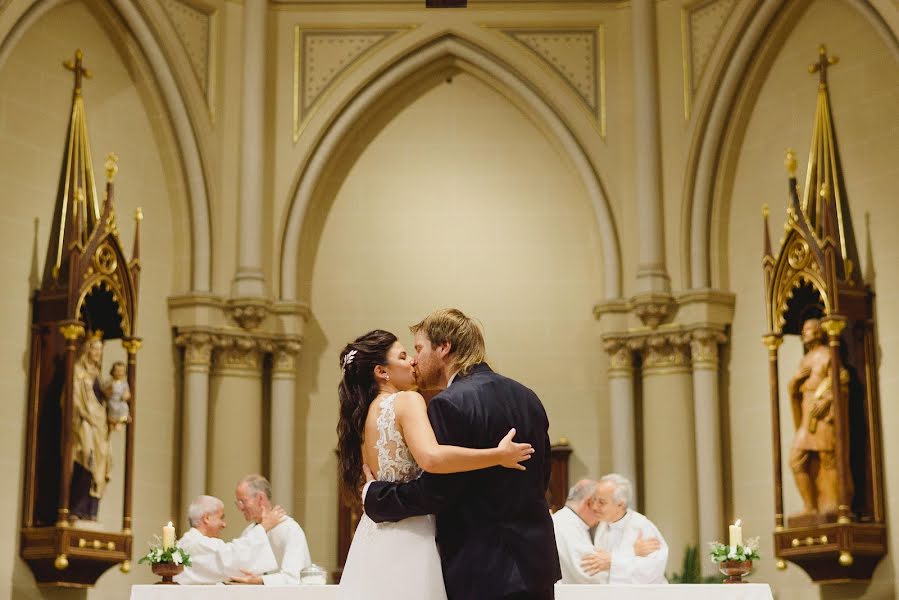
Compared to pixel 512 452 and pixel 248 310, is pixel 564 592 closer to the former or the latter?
pixel 512 452

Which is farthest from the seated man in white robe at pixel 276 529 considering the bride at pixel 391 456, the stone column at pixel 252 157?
the bride at pixel 391 456

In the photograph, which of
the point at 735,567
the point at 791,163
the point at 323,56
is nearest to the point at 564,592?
the point at 735,567

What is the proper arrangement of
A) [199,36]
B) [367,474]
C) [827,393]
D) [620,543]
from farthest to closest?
[199,36], [827,393], [620,543], [367,474]

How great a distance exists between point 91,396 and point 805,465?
5.10m

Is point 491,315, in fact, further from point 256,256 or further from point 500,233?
point 256,256

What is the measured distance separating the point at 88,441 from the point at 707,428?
4810mm

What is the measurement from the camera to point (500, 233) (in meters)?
12.9

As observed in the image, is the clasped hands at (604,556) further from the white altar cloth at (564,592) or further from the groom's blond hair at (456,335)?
the groom's blond hair at (456,335)

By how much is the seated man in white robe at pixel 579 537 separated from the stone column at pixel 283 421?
10.7ft

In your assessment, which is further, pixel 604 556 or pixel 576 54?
pixel 576 54

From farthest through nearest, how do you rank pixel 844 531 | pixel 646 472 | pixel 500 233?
pixel 500 233, pixel 646 472, pixel 844 531

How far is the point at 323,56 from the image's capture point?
1284 cm

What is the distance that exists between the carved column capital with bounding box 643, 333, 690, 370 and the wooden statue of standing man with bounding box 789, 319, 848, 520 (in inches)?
58.3

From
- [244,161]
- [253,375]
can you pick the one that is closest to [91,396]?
[253,375]
